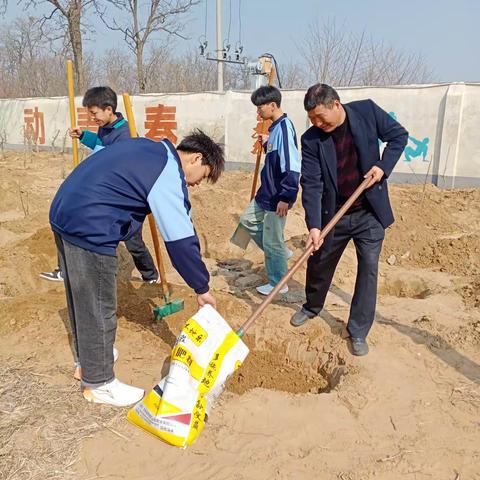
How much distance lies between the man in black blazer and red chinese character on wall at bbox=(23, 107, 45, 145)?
575 inches

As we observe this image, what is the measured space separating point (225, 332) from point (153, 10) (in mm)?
19444

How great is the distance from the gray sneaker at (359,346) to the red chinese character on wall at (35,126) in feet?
48.9

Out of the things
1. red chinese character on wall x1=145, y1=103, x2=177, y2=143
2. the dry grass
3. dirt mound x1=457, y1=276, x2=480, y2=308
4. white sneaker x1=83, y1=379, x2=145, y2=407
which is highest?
red chinese character on wall x1=145, y1=103, x2=177, y2=143

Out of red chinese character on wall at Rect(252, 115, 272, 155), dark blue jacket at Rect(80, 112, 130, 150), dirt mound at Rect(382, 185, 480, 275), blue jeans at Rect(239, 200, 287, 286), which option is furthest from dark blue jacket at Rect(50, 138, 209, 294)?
red chinese character on wall at Rect(252, 115, 272, 155)

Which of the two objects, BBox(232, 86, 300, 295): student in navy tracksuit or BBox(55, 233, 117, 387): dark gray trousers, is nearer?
BBox(55, 233, 117, 387): dark gray trousers

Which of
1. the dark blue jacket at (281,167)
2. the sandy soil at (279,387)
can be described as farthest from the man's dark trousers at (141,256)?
the dark blue jacket at (281,167)

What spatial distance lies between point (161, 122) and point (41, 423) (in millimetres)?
10586

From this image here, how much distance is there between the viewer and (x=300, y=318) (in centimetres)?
368

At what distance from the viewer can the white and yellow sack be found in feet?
7.86

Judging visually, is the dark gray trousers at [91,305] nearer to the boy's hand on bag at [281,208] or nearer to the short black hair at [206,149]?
the short black hair at [206,149]

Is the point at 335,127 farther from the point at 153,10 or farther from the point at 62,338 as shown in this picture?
the point at 153,10

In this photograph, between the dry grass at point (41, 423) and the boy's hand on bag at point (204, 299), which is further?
the boy's hand on bag at point (204, 299)

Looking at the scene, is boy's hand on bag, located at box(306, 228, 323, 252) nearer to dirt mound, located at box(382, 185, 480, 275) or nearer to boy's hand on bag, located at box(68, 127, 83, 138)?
boy's hand on bag, located at box(68, 127, 83, 138)

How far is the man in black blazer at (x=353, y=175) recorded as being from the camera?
302 cm
